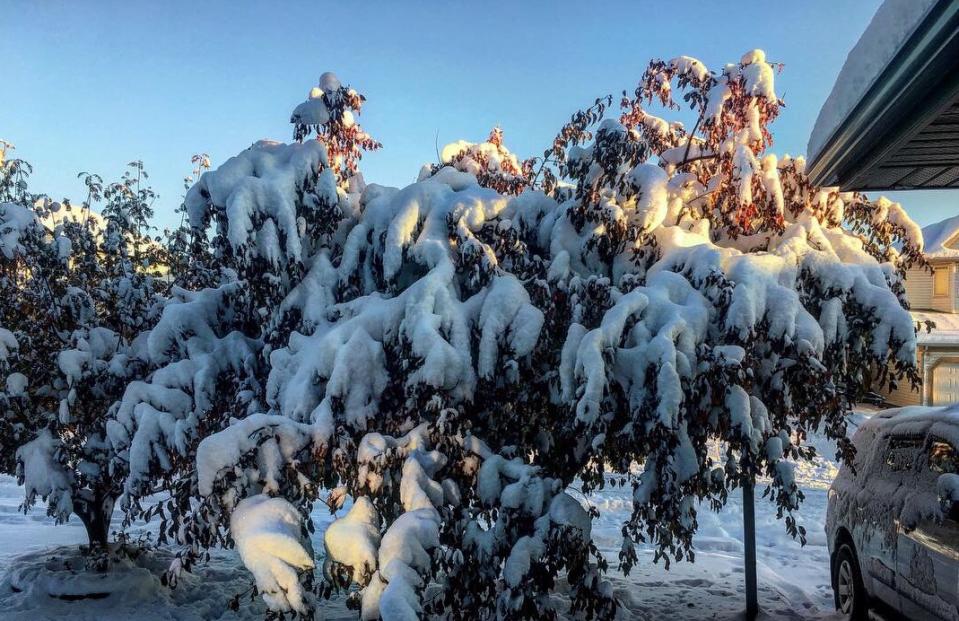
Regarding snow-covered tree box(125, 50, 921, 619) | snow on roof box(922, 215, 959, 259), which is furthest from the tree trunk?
snow on roof box(922, 215, 959, 259)

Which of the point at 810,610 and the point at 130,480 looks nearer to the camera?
the point at 130,480

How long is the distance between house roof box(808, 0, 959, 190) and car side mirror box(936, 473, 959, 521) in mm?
1913

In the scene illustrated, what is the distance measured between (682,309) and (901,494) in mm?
2408

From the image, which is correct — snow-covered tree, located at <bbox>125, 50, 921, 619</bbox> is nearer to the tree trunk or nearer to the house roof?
the house roof

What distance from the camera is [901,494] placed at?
4.82 meters

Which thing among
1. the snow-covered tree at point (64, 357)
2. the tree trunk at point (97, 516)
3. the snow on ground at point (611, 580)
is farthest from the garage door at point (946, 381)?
the tree trunk at point (97, 516)

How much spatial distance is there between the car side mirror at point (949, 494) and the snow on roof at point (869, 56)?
98.8 inches

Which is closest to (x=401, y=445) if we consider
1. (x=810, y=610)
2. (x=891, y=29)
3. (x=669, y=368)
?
(x=669, y=368)

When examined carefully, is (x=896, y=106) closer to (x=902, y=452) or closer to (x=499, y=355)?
(x=499, y=355)

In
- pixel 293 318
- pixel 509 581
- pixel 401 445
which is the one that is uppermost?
pixel 293 318

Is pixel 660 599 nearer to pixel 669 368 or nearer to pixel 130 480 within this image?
pixel 669 368

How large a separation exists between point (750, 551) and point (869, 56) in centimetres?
455

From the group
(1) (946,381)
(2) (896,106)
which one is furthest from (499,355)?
(1) (946,381)

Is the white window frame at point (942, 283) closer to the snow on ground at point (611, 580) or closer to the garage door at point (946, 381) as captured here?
the garage door at point (946, 381)
